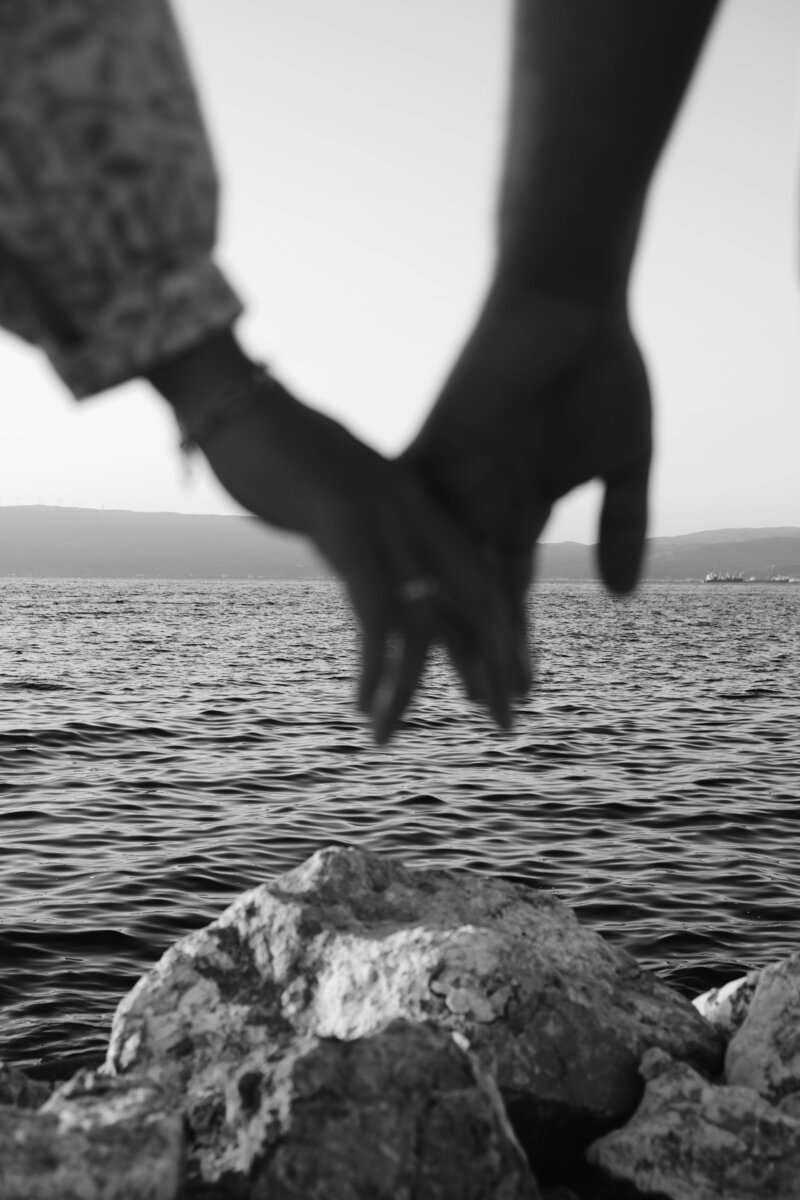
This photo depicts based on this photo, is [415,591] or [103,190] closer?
[103,190]

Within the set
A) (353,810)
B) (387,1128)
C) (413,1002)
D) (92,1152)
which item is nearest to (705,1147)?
(413,1002)

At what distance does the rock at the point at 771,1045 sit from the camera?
478 cm

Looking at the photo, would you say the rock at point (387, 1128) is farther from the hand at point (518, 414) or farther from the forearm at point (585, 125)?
the forearm at point (585, 125)

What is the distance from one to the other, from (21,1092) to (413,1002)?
5.45ft

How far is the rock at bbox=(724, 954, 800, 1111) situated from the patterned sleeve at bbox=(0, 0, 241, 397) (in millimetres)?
4567

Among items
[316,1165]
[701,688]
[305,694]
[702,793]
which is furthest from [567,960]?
[701,688]

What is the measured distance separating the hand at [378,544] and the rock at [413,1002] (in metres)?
3.03

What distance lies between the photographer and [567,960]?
531 centimetres

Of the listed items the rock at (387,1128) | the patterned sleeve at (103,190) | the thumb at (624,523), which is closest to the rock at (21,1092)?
the rock at (387,1128)

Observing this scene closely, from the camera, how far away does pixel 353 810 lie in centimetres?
1495

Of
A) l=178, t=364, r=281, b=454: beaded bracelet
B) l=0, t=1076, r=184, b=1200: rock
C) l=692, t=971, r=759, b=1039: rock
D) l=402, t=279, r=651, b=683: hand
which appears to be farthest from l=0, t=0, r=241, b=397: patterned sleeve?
l=692, t=971, r=759, b=1039: rock

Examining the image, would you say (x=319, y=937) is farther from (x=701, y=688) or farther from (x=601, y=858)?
(x=701, y=688)

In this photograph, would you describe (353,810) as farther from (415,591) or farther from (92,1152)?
(415,591)

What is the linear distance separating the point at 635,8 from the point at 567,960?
469 centimetres
